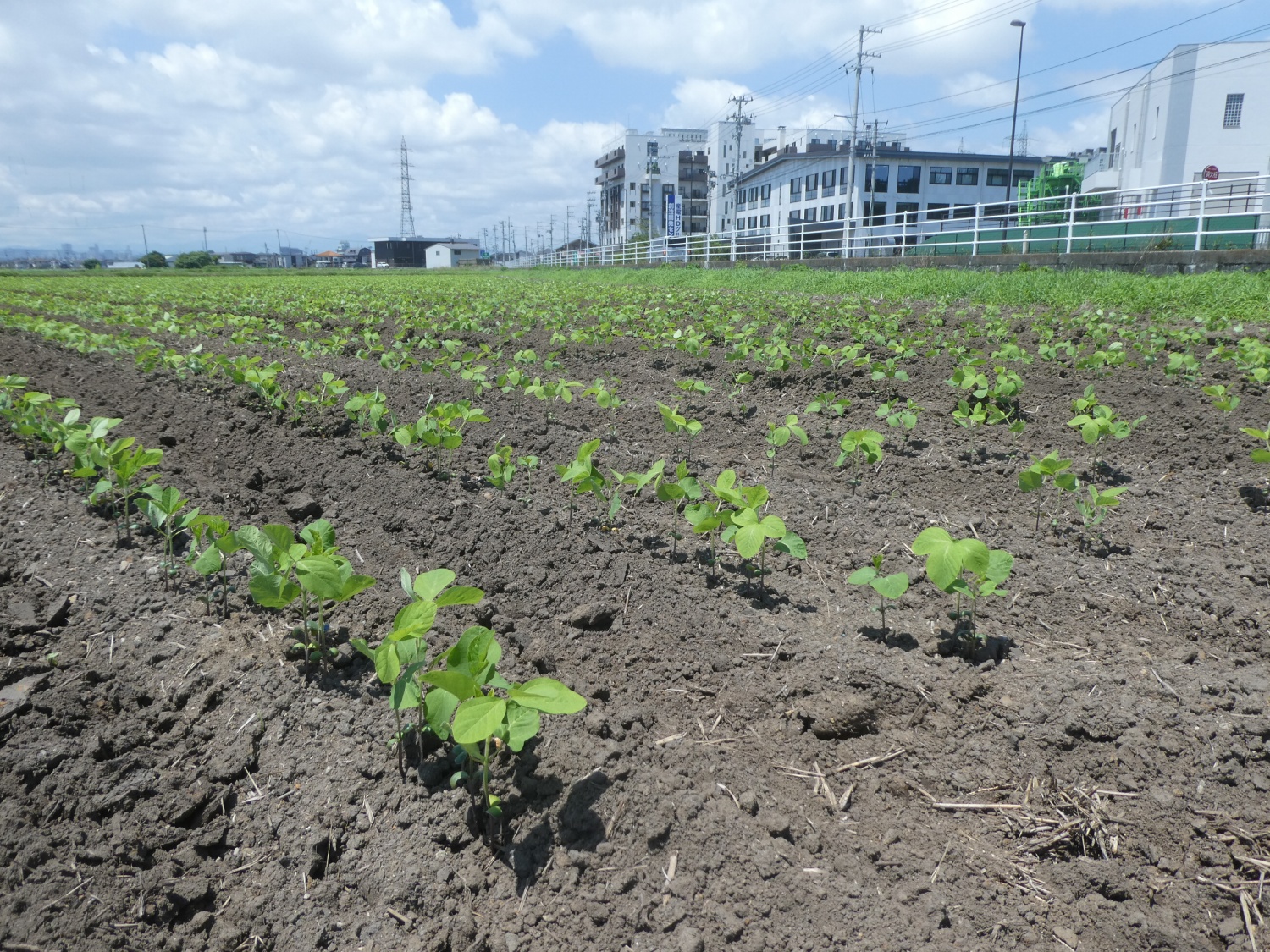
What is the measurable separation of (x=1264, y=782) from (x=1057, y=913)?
703 mm

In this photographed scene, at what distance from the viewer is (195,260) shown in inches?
2520

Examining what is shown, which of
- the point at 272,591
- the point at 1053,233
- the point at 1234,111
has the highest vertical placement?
the point at 1234,111

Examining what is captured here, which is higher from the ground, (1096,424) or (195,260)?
(195,260)

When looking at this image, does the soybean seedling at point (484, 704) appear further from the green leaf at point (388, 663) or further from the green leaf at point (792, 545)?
the green leaf at point (792, 545)

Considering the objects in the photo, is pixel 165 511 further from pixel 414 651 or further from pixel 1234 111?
pixel 1234 111

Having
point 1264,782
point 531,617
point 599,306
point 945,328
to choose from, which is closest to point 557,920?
point 531,617

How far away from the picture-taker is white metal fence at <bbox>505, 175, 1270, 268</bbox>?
14477 mm

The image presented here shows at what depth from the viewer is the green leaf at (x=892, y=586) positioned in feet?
8.56

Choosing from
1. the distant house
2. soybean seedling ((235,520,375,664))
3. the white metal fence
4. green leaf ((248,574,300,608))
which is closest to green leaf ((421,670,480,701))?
soybean seedling ((235,520,375,664))

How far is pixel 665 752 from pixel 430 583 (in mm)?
755

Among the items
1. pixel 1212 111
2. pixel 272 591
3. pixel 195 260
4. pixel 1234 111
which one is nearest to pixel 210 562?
pixel 272 591

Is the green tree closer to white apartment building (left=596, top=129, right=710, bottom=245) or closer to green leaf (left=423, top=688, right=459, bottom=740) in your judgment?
white apartment building (left=596, top=129, right=710, bottom=245)

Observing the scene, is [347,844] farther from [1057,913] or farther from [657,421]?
[657,421]

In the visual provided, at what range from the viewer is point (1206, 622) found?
2838 millimetres
